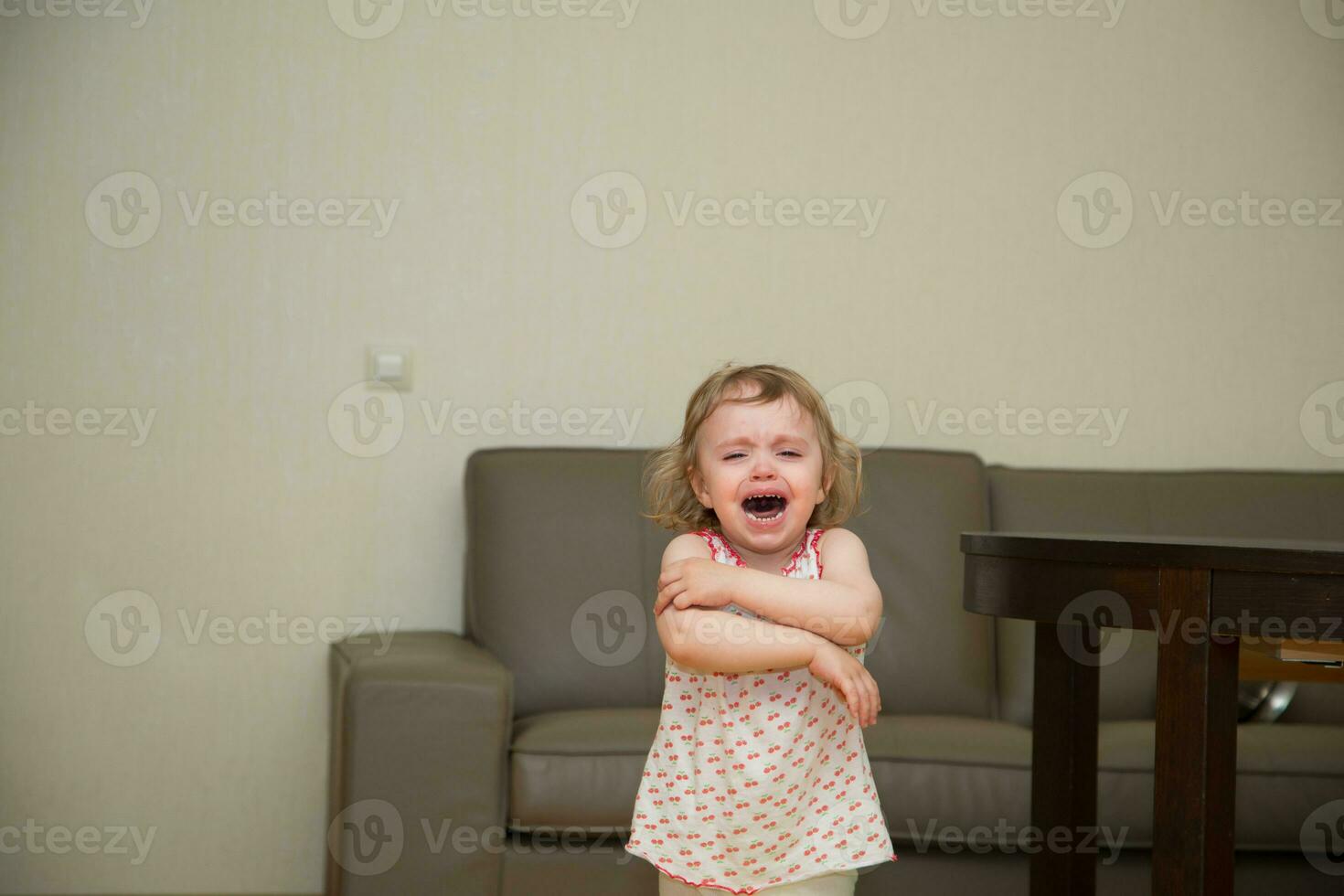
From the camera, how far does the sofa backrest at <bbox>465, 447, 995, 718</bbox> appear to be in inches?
94.7

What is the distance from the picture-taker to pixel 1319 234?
118 inches

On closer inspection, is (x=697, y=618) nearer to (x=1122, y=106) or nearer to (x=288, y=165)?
(x=288, y=165)

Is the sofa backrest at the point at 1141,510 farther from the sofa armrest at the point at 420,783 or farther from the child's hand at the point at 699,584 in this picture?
the child's hand at the point at 699,584

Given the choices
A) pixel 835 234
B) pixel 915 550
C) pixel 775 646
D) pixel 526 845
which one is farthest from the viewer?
pixel 835 234

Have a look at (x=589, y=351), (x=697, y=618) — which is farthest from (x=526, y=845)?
(x=589, y=351)

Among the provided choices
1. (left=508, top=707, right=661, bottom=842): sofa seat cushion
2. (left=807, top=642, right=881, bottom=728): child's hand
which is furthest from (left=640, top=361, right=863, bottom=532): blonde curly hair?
(left=508, top=707, right=661, bottom=842): sofa seat cushion

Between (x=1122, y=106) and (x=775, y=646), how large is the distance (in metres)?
2.14

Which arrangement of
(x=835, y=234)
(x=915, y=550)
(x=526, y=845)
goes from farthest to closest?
1. (x=835, y=234)
2. (x=915, y=550)
3. (x=526, y=845)

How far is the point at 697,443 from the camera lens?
1.50 meters

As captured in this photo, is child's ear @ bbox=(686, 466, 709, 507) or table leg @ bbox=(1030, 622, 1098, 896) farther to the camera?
table leg @ bbox=(1030, 622, 1098, 896)

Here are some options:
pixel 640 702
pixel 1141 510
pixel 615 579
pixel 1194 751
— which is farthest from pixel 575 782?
pixel 1141 510

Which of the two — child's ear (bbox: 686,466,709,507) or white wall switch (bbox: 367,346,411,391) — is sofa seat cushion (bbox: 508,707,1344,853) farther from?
white wall switch (bbox: 367,346,411,391)

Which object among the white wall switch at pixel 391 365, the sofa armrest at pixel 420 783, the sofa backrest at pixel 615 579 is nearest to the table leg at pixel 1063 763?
the sofa backrest at pixel 615 579

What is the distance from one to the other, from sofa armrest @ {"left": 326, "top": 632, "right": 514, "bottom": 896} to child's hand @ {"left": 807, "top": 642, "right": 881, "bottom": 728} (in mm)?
805
